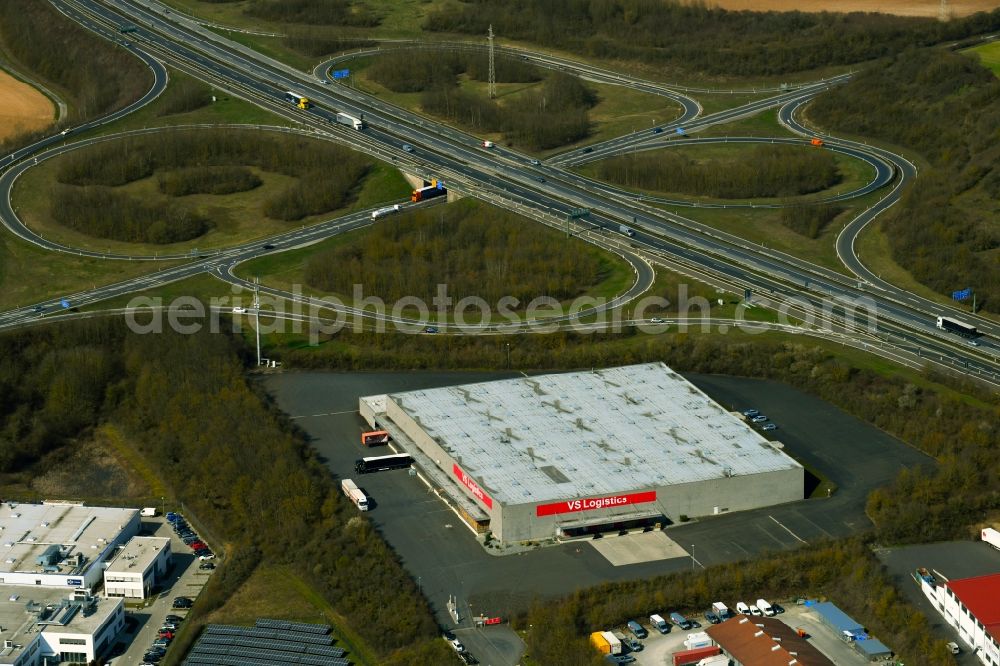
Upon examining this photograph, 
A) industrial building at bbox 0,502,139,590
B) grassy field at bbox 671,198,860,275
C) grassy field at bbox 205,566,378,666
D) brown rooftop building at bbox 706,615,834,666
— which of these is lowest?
grassy field at bbox 205,566,378,666

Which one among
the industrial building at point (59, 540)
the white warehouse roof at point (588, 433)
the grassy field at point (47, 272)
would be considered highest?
the grassy field at point (47, 272)

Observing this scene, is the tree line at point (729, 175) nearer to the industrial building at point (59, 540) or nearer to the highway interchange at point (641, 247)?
the highway interchange at point (641, 247)

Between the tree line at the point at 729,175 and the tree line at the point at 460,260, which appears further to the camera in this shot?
the tree line at the point at 729,175

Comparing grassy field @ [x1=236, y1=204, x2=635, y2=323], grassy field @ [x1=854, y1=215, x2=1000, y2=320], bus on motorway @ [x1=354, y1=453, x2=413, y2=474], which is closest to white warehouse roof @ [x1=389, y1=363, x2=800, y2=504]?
bus on motorway @ [x1=354, y1=453, x2=413, y2=474]

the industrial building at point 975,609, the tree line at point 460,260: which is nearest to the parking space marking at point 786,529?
the industrial building at point 975,609

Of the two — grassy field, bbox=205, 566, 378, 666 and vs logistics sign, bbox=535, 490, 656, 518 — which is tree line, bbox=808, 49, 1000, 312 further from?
grassy field, bbox=205, 566, 378, 666

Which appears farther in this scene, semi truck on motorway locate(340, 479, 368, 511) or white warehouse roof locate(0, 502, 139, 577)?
semi truck on motorway locate(340, 479, 368, 511)

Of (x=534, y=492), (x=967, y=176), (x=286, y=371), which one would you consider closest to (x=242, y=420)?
(x=286, y=371)
